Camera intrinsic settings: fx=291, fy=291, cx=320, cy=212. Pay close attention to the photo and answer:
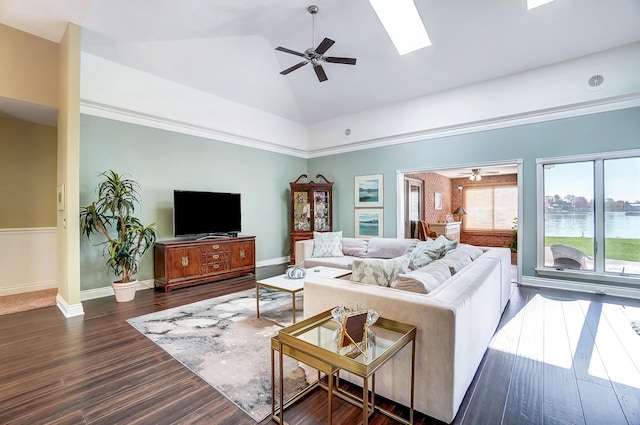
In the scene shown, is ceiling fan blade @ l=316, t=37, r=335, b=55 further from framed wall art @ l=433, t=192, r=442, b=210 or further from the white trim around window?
framed wall art @ l=433, t=192, r=442, b=210

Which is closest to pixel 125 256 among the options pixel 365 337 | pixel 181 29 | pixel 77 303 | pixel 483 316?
pixel 77 303

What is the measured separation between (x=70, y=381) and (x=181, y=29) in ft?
14.8

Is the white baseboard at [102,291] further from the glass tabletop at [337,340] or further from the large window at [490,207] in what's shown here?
the large window at [490,207]

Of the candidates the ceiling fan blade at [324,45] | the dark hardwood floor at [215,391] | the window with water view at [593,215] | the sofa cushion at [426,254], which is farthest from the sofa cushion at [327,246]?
the window with water view at [593,215]

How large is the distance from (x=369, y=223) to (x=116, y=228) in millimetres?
4909

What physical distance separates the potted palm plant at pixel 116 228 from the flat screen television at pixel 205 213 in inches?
26.3

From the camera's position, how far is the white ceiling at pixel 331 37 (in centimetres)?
378

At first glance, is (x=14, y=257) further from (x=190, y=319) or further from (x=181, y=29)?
(x=181, y=29)

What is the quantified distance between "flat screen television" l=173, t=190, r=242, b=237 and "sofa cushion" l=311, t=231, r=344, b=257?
1.66 metres

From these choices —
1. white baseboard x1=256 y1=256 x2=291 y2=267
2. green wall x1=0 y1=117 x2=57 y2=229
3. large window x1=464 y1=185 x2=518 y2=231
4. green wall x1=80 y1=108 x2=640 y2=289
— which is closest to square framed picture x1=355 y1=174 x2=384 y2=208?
green wall x1=80 y1=108 x2=640 y2=289

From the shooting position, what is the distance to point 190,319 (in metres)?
3.47

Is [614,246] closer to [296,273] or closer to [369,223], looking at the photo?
[369,223]

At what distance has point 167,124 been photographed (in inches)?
206

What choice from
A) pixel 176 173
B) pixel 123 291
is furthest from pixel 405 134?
pixel 123 291
